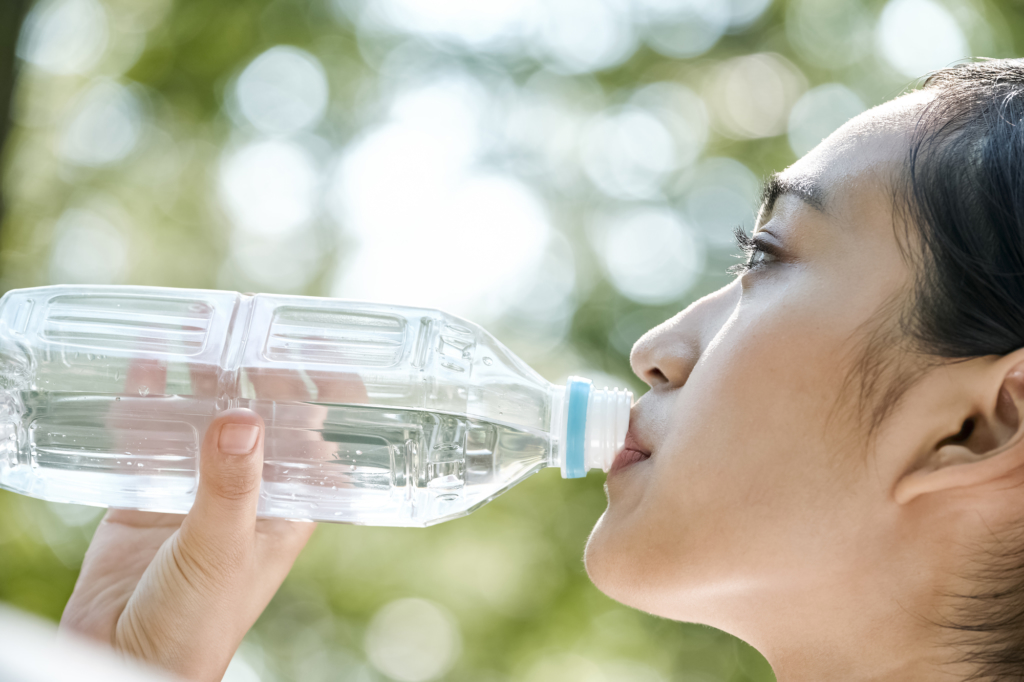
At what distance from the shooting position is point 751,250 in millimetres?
1194

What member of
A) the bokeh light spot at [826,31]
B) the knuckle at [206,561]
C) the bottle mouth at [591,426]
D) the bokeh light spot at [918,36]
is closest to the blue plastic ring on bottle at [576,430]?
the bottle mouth at [591,426]

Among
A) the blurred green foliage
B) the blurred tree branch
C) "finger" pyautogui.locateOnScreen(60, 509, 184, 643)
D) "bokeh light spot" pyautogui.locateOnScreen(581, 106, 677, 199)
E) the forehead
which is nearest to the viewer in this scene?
the forehead

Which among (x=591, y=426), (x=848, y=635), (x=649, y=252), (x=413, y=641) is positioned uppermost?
(x=591, y=426)

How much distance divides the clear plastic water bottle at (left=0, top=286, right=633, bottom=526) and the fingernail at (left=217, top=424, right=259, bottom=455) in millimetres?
192

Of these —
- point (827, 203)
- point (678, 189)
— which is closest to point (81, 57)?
point (678, 189)

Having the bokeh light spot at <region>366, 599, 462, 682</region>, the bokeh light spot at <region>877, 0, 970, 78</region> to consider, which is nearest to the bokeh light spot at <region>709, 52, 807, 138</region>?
the bokeh light spot at <region>877, 0, 970, 78</region>

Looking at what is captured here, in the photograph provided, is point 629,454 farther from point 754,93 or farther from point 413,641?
point 413,641

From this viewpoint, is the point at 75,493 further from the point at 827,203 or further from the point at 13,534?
the point at 13,534

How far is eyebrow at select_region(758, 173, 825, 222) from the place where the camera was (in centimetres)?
109

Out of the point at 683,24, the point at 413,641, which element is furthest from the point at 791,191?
the point at 413,641

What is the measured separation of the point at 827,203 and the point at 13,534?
6149 mm

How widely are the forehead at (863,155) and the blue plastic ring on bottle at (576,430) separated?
0.41m

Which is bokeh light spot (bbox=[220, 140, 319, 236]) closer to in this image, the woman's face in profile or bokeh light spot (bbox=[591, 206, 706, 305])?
bokeh light spot (bbox=[591, 206, 706, 305])

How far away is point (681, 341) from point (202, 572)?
0.86 m
